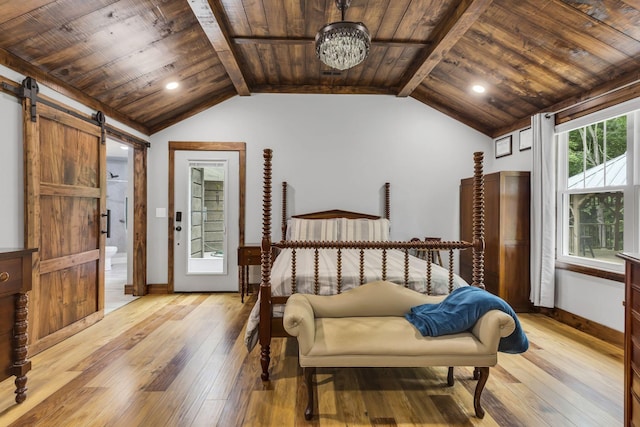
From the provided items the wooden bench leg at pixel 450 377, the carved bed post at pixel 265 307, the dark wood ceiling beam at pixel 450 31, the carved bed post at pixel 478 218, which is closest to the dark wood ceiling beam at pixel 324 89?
the dark wood ceiling beam at pixel 450 31

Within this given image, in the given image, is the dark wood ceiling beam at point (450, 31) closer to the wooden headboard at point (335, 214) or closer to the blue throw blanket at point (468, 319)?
the wooden headboard at point (335, 214)

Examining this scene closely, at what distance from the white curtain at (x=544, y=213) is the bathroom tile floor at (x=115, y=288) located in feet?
15.5

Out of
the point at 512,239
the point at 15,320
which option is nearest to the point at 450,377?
the point at 512,239

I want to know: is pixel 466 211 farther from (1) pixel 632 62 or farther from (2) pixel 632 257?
(2) pixel 632 257

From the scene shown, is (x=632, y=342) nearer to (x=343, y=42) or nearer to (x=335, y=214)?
(x=343, y=42)

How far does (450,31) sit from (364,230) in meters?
2.34

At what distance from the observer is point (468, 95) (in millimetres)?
4371

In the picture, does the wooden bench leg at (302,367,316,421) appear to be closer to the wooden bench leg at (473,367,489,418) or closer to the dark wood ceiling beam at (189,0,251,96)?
the wooden bench leg at (473,367,489,418)

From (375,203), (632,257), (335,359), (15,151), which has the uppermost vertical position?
(15,151)

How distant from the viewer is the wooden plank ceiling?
2596 millimetres

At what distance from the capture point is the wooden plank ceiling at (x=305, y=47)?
2.60 metres

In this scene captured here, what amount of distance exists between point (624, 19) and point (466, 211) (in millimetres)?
2674

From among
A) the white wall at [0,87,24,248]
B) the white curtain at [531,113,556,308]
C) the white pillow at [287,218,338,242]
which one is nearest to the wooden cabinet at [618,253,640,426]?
the white curtain at [531,113,556,308]

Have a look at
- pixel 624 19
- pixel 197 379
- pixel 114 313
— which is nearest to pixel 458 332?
pixel 197 379
